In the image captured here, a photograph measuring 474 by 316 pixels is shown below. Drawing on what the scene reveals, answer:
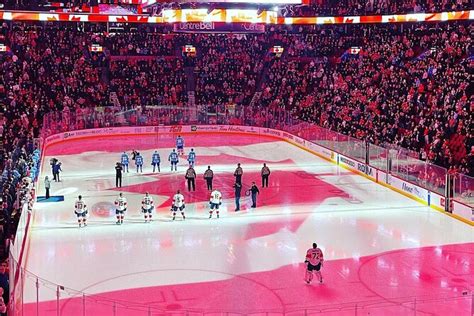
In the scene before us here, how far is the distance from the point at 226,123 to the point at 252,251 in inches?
794

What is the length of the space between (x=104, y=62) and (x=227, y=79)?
7200 mm

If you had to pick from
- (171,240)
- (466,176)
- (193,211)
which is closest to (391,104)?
(466,176)

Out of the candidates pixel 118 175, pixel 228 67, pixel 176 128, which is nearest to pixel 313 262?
pixel 118 175

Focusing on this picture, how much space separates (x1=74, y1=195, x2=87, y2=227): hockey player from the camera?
15391 millimetres

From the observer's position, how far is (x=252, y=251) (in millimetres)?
13914

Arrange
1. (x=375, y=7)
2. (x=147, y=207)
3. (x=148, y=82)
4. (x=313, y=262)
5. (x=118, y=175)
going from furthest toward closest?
1. (x=148, y=82)
2. (x=375, y=7)
3. (x=118, y=175)
4. (x=147, y=207)
5. (x=313, y=262)

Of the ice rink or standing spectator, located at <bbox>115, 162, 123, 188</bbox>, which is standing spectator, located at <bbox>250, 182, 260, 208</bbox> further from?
standing spectator, located at <bbox>115, 162, 123, 188</bbox>

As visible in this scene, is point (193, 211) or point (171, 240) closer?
point (171, 240)

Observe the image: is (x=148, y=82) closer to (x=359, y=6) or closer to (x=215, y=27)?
(x=359, y=6)

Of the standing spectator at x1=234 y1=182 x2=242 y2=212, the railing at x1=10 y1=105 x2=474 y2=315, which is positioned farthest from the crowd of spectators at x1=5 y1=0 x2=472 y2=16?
the standing spectator at x1=234 y1=182 x2=242 y2=212

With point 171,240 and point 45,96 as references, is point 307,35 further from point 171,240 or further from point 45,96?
point 171,240

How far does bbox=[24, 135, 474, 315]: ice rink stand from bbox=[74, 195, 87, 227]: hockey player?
21 centimetres

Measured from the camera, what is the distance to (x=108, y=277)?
12.1 meters

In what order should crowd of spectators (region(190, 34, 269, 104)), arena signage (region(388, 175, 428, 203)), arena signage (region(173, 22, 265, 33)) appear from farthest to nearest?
crowd of spectators (region(190, 34, 269, 104)) < arena signage (region(173, 22, 265, 33)) < arena signage (region(388, 175, 428, 203))
